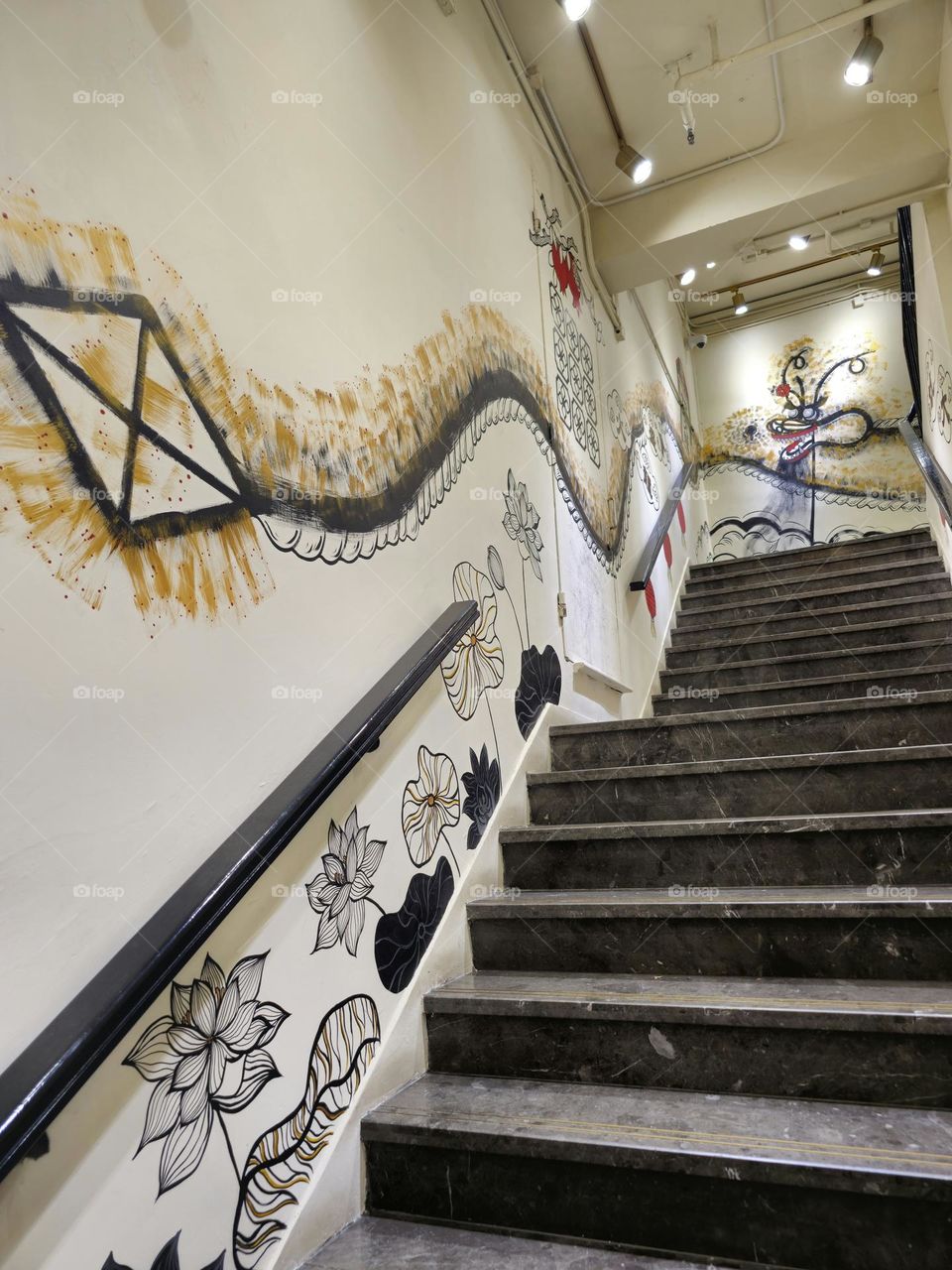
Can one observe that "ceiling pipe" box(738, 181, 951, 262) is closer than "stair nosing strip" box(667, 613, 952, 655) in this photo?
No

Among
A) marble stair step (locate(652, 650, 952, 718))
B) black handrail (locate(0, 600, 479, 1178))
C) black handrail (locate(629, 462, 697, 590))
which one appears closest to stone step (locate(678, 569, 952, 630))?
black handrail (locate(629, 462, 697, 590))

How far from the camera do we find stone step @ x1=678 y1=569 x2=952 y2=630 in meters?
4.01

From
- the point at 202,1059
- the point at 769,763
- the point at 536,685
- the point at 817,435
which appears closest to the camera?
the point at 202,1059

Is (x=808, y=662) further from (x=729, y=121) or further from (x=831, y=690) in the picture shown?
(x=729, y=121)

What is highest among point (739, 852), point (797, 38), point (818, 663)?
point (797, 38)

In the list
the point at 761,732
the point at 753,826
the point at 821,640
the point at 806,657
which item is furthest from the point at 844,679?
the point at 753,826

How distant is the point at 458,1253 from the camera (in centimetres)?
122

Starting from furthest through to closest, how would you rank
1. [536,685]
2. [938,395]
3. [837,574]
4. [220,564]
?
[837,574] → [938,395] → [536,685] → [220,564]

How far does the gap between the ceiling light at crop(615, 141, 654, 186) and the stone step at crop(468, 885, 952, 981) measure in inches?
136

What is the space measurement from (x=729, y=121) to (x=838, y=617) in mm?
2635

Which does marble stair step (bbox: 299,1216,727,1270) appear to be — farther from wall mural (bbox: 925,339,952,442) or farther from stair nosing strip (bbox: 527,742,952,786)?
wall mural (bbox: 925,339,952,442)

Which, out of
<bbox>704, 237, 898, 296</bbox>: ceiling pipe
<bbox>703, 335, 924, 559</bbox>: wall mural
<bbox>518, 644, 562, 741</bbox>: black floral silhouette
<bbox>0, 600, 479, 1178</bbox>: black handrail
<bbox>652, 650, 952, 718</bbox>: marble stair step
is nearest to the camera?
<bbox>0, 600, 479, 1178</bbox>: black handrail

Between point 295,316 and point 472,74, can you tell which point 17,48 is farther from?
point 472,74

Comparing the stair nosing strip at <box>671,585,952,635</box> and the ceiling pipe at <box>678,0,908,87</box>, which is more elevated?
the ceiling pipe at <box>678,0,908,87</box>
